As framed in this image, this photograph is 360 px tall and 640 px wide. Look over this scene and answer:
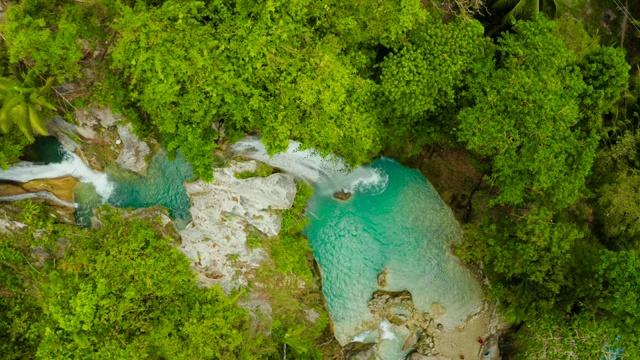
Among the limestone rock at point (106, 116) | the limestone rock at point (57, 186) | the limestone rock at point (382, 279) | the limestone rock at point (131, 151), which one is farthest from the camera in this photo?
the limestone rock at point (382, 279)

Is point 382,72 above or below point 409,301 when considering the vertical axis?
above

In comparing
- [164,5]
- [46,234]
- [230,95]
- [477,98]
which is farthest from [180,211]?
[477,98]

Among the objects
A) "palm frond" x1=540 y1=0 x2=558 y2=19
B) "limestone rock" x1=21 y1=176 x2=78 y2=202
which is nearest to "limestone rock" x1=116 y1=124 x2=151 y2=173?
"limestone rock" x1=21 y1=176 x2=78 y2=202

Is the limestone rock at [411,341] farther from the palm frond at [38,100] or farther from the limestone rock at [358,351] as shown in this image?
the palm frond at [38,100]

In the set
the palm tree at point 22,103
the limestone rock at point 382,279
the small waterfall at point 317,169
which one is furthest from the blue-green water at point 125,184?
the limestone rock at point 382,279

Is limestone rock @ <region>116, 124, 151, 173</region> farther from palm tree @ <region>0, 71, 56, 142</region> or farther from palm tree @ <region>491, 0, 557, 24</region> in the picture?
palm tree @ <region>491, 0, 557, 24</region>

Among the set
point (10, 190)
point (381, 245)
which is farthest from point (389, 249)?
point (10, 190)

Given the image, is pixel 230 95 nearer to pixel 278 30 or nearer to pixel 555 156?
pixel 278 30
